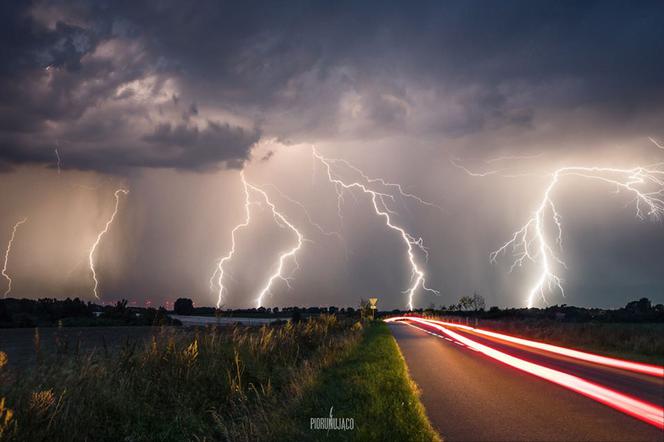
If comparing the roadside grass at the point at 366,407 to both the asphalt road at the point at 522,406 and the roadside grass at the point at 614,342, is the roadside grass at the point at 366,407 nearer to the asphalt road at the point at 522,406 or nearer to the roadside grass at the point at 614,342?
the asphalt road at the point at 522,406

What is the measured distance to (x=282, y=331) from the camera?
2169 cm

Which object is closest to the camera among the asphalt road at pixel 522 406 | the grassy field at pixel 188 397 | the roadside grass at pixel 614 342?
the asphalt road at pixel 522 406

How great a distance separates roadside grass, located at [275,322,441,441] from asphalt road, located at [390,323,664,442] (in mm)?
348

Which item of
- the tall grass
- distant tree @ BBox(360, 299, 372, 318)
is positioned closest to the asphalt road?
the tall grass

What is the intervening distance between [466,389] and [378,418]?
3.84 meters

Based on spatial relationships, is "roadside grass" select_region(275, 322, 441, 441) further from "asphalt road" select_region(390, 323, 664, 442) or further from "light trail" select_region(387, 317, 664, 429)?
"light trail" select_region(387, 317, 664, 429)

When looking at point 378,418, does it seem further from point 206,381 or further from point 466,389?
point 206,381

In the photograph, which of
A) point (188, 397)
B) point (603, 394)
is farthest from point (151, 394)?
point (603, 394)

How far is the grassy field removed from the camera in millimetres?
8805

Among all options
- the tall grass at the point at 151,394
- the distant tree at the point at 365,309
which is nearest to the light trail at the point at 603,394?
the tall grass at the point at 151,394

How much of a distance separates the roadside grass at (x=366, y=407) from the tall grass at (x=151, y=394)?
0.44 m

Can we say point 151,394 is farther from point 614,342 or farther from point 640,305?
point 640,305

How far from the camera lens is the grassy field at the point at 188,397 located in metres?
8.80

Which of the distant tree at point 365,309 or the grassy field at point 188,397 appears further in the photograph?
the distant tree at point 365,309
